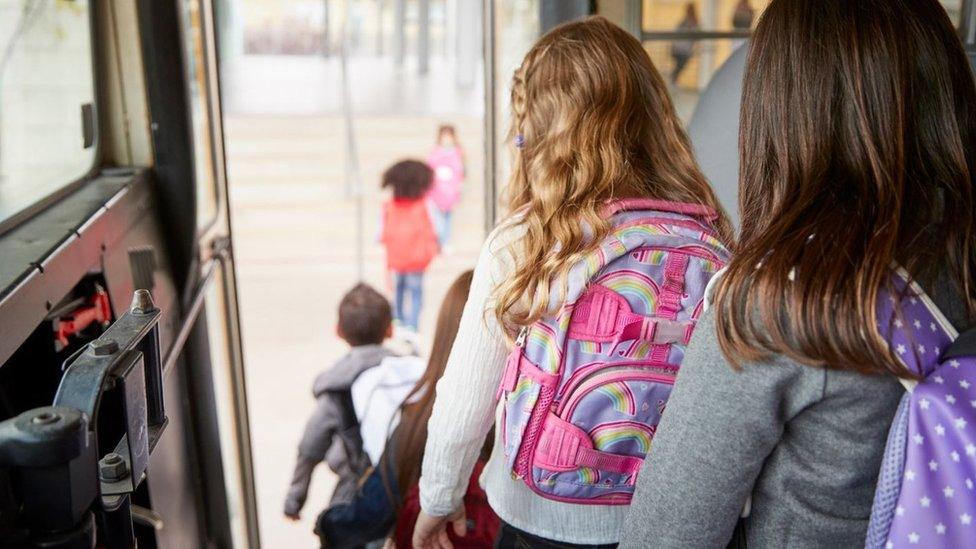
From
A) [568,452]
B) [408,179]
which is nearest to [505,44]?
[568,452]

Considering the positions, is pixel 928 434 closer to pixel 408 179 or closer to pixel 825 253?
pixel 825 253

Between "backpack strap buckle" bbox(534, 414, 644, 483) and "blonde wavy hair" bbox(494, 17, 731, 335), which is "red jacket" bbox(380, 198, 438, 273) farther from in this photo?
"backpack strap buckle" bbox(534, 414, 644, 483)

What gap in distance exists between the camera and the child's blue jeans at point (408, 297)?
7.00m

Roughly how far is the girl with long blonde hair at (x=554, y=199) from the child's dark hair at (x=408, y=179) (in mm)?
4892

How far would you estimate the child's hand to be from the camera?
1597mm

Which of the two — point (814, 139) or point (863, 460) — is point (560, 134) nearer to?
point (814, 139)

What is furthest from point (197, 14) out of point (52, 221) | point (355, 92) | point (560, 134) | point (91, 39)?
point (355, 92)

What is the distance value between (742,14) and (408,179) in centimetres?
357

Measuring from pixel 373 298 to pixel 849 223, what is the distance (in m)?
2.71

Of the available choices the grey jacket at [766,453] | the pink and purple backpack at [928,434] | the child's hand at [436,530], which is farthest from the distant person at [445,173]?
the pink and purple backpack at [928,434]

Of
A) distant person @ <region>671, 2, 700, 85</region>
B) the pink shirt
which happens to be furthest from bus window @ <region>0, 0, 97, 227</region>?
the pink shirt

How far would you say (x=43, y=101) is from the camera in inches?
79.0

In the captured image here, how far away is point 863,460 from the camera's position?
986 millimetres

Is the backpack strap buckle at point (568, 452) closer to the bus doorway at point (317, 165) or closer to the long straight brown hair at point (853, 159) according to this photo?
the long straight brown hair at point (853, 159)
